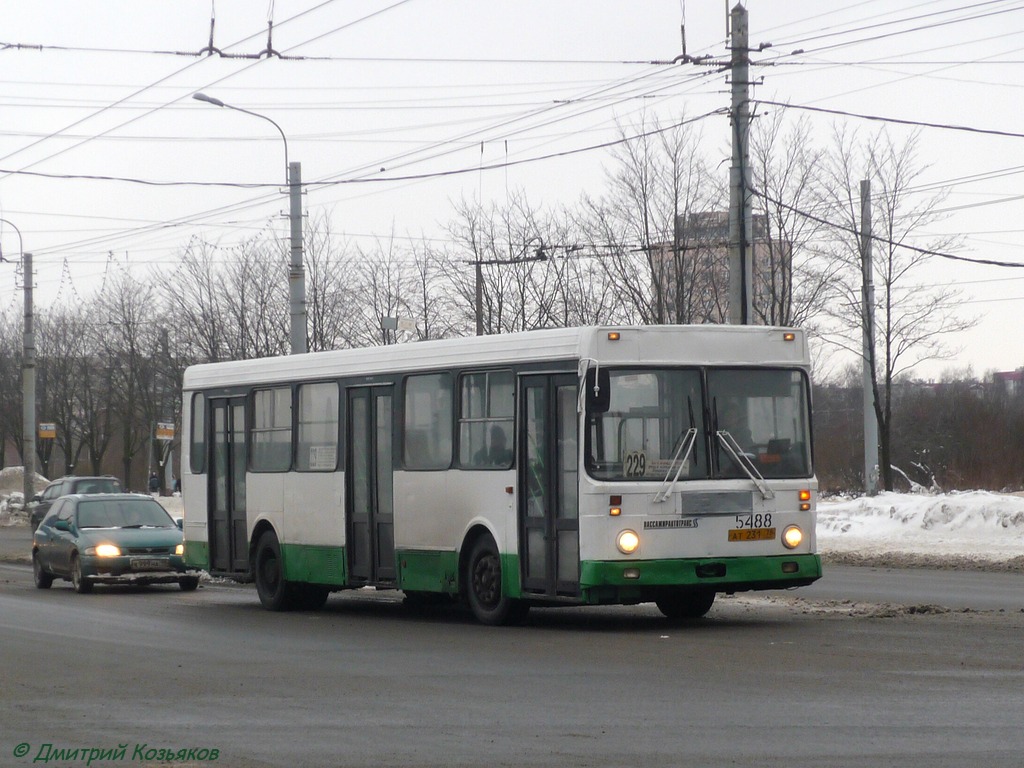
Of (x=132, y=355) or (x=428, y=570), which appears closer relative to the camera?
(x=428, y=570)

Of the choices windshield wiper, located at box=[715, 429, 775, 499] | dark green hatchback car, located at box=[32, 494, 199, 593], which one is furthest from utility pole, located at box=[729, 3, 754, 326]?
dark green hatchback car, located at box=[32, 494, 199, 593]

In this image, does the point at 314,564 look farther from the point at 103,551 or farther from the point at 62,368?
the point at 62,368

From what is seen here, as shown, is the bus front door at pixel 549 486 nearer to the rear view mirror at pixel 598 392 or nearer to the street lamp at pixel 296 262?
the rear view mirror at pixel 598 392

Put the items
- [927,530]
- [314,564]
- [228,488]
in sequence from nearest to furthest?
[314,564] < [228,488] < [927,530]

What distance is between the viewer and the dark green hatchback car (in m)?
22.7

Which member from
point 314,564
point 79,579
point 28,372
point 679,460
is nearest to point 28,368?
point 28,372

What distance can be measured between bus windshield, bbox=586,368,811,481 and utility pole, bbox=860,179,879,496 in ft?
59.7

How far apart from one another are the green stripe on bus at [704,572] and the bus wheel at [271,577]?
5.65 metres

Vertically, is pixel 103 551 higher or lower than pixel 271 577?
higher

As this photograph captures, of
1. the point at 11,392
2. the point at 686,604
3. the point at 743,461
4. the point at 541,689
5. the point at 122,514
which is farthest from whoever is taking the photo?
the point at 11,392

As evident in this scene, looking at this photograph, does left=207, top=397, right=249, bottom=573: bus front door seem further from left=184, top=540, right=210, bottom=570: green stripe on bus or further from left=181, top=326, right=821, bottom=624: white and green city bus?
left=181, top=326, right=821, bottom=624: white and green city bus

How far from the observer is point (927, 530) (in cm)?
2839

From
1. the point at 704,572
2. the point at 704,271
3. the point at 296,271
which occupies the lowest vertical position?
the point at 704,572

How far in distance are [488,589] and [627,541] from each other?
1.85 m
